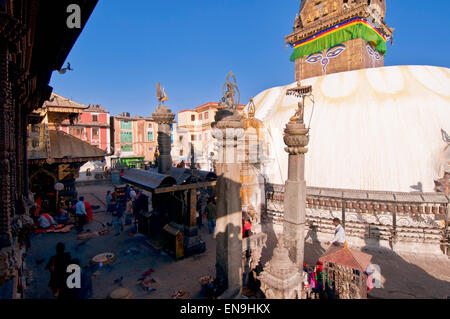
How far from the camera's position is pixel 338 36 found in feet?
78.7

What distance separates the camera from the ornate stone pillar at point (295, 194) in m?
7.12

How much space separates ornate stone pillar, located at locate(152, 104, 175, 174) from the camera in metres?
11.0

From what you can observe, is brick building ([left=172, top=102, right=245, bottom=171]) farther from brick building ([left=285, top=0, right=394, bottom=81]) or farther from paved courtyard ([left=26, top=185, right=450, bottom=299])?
paved courtyard ([left=26, top=185, right=450, bottom=299])

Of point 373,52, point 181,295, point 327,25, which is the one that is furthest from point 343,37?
point 181,295

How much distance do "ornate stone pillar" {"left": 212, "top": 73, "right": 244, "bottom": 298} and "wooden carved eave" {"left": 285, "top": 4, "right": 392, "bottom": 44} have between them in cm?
2426

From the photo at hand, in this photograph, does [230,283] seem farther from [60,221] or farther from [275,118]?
[275,118]

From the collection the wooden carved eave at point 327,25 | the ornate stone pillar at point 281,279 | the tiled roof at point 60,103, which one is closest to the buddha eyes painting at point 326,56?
the wooden carved eave at point 327,25

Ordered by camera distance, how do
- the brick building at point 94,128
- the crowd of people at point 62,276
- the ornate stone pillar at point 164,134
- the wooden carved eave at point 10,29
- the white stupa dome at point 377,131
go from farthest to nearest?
the brick building at point 94,128
the white stupa dome at point 377,131
the ornate stone pillar at point 164,134
the crowd of people at point 62,276
the wooden carved eave at point 10,29

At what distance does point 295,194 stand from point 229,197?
2670 mm

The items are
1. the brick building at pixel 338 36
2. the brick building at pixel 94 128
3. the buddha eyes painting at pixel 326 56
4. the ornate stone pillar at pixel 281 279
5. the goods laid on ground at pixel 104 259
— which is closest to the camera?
the ornate stone pillar at pixel 281 279

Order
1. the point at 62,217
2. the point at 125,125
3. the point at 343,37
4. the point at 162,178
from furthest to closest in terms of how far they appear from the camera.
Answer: the point at 125,125 < the point at 343,37 < the point at 62,217 < the point at 162,178

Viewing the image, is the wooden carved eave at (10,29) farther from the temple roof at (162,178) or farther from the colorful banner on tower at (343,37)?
the colorful banner on tower at (343,37)

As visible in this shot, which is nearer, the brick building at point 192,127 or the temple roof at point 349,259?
the temple roof at point 349,259

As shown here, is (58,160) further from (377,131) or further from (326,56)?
(326,56)
